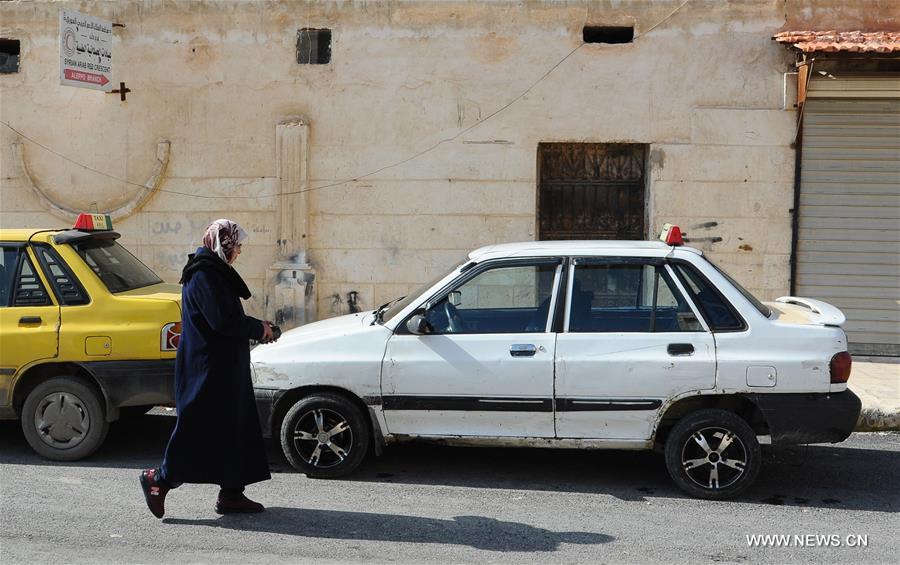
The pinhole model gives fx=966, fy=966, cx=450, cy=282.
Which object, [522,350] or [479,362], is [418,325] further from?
[522,350]


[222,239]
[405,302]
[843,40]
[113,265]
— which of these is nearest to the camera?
[222,239]

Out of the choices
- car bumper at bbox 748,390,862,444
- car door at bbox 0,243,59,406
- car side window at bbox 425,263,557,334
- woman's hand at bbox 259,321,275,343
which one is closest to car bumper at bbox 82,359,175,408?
car door at bbox 0,243,59,406

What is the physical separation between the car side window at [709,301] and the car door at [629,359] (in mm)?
62

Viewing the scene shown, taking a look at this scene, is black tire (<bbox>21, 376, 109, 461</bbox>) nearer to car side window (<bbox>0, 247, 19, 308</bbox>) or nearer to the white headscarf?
car side window (<bbox>0, 247, 19, 308</bbox>)

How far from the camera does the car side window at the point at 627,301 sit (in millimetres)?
5996

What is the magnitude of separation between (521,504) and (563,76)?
6.37 metres

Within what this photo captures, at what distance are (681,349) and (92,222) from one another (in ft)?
14.0

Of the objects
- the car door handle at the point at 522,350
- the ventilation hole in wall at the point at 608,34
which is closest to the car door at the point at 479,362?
the car door handle at the point at 522,350

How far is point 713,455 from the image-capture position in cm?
588

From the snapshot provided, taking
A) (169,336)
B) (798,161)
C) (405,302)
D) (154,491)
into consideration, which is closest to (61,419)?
(169,336)

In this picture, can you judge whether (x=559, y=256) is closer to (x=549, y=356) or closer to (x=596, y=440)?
(x=549, y=356)

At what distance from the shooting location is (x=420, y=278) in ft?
37.0

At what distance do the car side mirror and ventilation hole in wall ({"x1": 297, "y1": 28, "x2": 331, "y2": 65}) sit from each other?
5979 mm

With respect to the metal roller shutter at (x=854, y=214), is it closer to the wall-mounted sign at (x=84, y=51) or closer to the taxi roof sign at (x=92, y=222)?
the taxi roof sign at (x=92, y=222)
